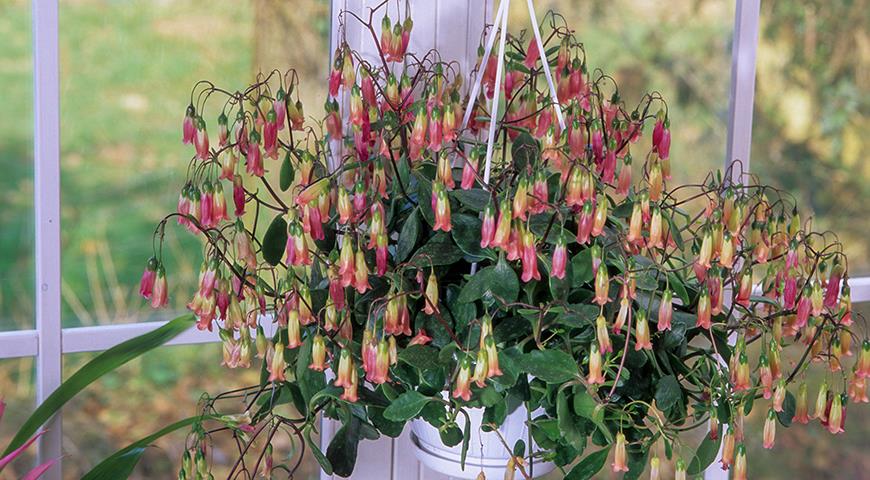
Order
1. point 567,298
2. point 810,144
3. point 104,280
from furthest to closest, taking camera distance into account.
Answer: point 810,144, point 104,280, point 567,298

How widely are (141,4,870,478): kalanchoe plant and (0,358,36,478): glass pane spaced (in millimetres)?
263

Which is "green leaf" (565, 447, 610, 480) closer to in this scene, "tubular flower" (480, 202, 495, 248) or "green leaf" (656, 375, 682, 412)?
"green leaf" (656, 375, 682, 412)

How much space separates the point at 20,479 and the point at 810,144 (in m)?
1.13

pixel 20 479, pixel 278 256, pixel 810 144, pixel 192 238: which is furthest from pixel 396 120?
pixel 810 144

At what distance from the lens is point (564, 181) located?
104cm

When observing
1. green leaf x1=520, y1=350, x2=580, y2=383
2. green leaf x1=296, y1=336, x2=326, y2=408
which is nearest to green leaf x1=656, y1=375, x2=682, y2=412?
green leaf x1=520, y1=350, x2=580, y2=383

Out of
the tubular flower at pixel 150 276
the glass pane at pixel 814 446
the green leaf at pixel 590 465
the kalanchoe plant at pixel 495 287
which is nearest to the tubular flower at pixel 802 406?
the kalanchoe plant at pixel 495 287

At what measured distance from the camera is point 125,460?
1213mm

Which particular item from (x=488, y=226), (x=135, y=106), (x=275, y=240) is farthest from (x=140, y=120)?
(x=488, y=226)

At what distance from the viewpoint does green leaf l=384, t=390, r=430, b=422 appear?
1.00 metres

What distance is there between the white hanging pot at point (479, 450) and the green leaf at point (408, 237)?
0.59 feet

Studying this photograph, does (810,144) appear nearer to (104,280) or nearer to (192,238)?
(192,238)

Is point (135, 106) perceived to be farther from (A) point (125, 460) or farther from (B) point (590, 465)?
(B) point (590, 465)

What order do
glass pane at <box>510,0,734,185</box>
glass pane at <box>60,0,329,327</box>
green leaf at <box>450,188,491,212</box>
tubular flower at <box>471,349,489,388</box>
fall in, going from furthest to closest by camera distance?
glass pane at <box>510,0,734,185</box>, glass pane at <box>60,0,329,327</box>, green leaf at <box>450,188,491,212</box>, tubular flower at <box>471,349,489,388</box>
